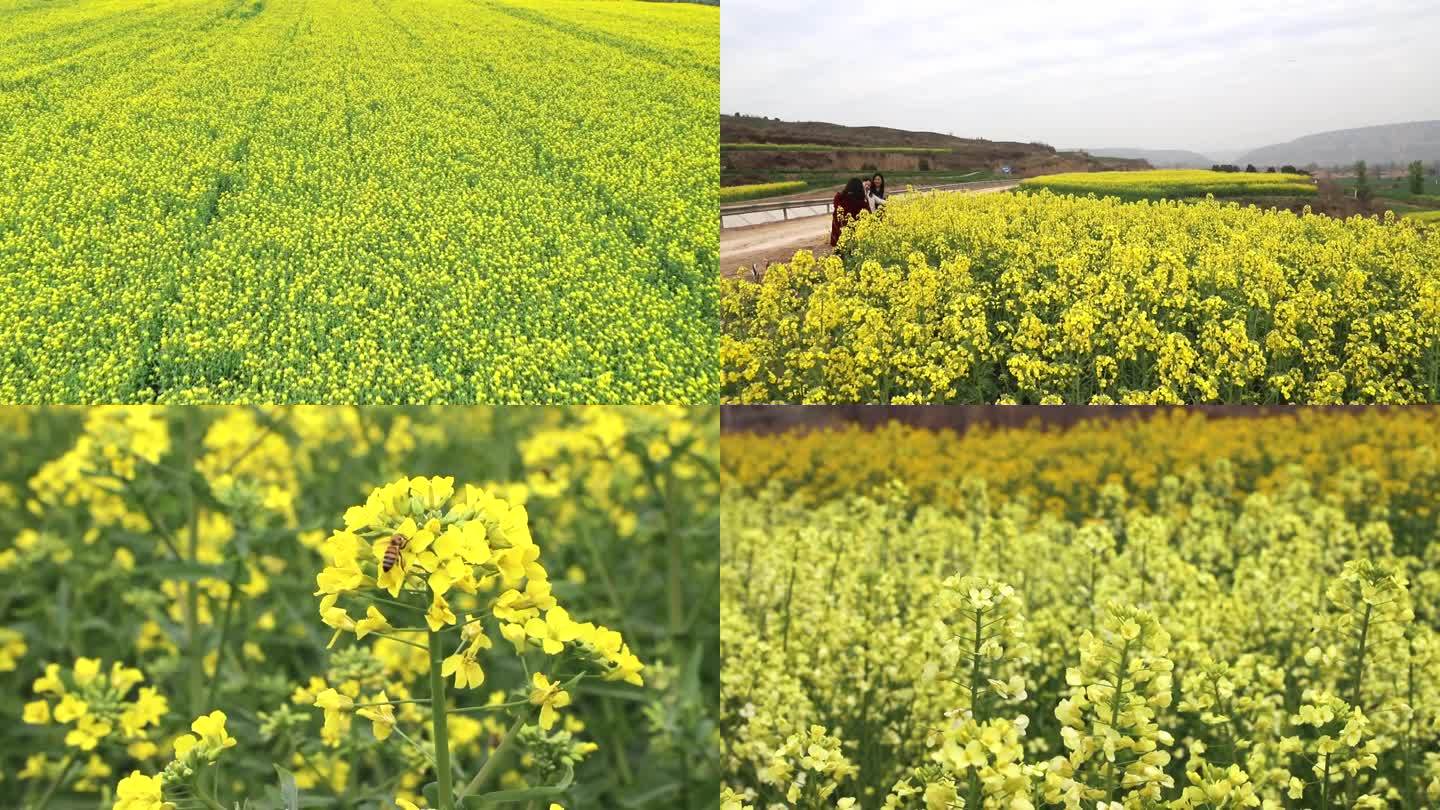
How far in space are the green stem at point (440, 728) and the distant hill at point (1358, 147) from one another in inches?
267

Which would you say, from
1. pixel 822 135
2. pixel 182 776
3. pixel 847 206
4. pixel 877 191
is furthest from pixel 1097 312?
pixel 182 776

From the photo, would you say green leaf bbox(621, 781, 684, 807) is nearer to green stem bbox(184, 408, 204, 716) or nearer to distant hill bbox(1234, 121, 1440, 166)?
green stem bbox(184, 408, 204, 716)

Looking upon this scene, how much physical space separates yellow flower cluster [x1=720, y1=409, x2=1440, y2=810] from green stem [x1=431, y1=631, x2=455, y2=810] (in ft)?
2.19

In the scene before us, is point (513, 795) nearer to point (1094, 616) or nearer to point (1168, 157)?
point (1094, 616)

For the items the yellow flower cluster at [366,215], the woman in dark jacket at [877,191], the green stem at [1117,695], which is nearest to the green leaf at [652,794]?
the green stem at [1117,695]

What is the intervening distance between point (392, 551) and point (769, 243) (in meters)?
5.47

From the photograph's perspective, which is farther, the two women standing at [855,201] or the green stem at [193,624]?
the two women standing at [855,201]

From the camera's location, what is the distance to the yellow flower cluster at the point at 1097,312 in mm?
6027

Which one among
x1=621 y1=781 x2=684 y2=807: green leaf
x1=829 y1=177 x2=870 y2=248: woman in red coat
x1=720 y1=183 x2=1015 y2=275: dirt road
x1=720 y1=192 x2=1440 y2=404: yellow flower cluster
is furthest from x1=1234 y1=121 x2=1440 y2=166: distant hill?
x1=621 y1=781 x2=684 y2=807: green leaf

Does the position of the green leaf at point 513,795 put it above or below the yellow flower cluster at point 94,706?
above

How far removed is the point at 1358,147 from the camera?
23.1ft

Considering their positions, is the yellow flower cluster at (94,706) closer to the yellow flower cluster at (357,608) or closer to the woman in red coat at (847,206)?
the yellow flower cluster at (357,608)

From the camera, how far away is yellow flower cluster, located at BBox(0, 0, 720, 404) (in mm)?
6391

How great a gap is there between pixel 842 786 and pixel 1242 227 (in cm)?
520
